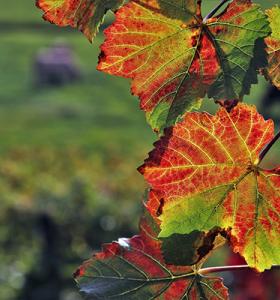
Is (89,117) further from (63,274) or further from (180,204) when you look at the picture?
(180,204)

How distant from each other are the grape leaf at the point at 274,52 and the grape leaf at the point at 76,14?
4.5 inches

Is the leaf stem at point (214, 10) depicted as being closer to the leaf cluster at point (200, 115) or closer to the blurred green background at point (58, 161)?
the leaf cluster at point (200, 115)

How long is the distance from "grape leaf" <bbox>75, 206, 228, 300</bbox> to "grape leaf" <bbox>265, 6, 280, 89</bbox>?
0.14m

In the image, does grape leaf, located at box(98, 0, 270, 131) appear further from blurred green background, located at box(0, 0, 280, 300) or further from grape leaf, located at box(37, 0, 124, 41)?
blurred green background, located at box(0, 0, 280, 300)

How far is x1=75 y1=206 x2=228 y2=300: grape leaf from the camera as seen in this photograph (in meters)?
0.64

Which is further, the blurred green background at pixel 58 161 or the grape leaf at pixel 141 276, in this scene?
the blurred green background at pixel 58 161

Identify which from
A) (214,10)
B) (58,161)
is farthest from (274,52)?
(58,161)

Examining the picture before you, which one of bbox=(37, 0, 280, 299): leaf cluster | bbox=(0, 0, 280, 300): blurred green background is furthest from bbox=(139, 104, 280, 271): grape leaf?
bbox=(0, 0, 280, 300): blurred green background

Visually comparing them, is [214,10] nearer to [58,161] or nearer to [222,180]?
[222,180]

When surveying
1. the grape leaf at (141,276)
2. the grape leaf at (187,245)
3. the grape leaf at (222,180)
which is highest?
the grape leaf at (222,180)

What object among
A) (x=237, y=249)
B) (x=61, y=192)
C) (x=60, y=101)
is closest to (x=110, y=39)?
(x=237, y=249)

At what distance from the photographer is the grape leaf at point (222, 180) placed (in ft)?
1.89

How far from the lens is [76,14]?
0.61 m

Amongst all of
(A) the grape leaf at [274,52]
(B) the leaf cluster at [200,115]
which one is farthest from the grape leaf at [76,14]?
(A) the grape leaf at [274,52]
